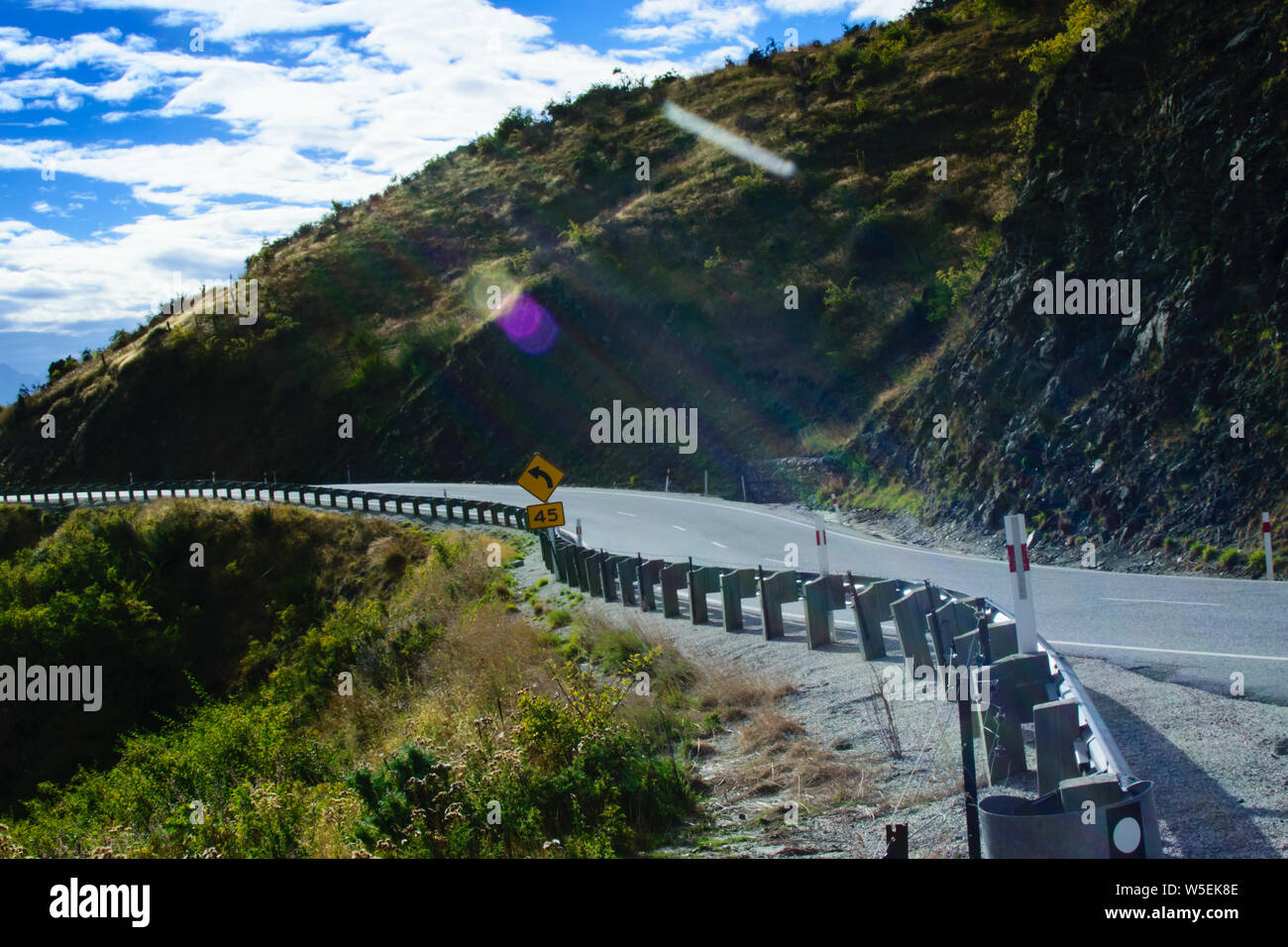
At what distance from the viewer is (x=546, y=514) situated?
58.9ft

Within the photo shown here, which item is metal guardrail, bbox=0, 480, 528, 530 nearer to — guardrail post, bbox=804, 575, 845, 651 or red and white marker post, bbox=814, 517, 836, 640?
red and white marker post, bbox=814, 517, 836, 640

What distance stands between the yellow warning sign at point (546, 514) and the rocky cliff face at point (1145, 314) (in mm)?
9638

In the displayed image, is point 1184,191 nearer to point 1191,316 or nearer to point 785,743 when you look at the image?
point 1191,316

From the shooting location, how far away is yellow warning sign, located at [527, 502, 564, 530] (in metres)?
17.7

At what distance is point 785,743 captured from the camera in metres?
8.26

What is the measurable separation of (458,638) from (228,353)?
4977 cm

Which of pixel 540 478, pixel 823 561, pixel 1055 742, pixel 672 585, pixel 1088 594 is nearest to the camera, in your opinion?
pixel 1055 742

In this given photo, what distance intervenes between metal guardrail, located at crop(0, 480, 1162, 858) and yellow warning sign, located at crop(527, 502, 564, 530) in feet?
2.75

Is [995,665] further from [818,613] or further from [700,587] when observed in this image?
[700,587]

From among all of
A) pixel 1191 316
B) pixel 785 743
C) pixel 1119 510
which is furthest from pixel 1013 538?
pixel 1191 316

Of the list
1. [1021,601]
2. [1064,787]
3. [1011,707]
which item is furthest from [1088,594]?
[1064,787]

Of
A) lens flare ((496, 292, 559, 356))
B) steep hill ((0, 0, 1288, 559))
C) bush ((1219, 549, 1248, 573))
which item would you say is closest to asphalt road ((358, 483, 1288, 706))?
bush ((1219, 549, 1248, 573))

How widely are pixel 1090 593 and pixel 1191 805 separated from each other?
842 cm

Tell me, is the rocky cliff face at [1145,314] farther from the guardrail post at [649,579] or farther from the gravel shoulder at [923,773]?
the gravel shoulder at [923,773]
